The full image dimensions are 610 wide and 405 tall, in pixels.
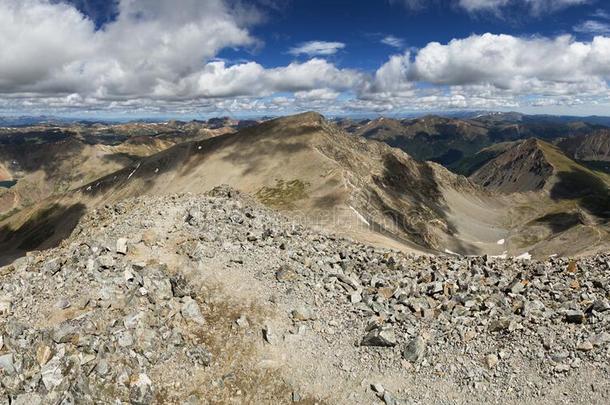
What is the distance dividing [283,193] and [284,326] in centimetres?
12478

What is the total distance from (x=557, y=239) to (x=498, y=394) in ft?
575

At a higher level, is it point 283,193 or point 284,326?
point 284,326

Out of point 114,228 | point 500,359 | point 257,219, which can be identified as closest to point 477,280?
point 500,359

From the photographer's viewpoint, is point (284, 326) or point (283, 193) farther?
point (283, 193)

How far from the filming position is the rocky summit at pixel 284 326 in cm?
2289

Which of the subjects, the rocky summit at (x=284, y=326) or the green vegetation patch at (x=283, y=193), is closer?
the rocky summit at (x=284, y=326)

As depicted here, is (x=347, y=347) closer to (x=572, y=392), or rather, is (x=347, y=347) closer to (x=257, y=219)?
(x=572, y=392)

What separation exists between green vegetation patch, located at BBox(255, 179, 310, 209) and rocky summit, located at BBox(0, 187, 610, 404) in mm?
102162

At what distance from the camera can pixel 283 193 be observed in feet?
498

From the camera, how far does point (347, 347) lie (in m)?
26.3

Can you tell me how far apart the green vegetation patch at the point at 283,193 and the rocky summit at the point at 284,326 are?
102 metres

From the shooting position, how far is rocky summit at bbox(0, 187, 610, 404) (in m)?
22.9

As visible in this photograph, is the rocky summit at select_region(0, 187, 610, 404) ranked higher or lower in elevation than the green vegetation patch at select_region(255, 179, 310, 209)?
higher

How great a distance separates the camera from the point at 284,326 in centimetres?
2756
